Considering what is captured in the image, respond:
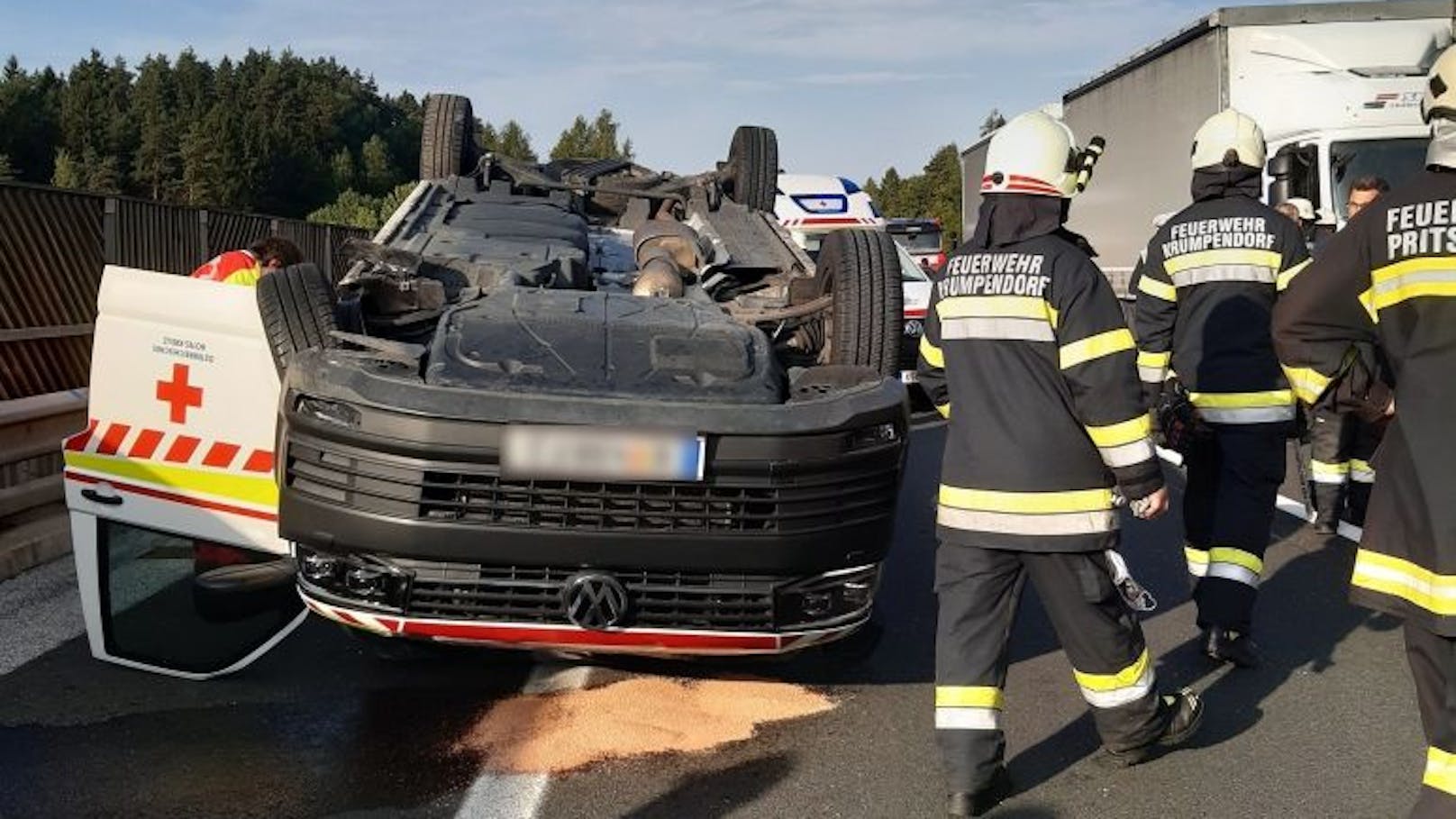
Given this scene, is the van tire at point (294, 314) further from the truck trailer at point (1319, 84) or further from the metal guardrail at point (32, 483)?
the truck trailer at point (1319, 84)

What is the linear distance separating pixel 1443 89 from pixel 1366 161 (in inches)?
346

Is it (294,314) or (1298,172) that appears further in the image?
(1298,172)

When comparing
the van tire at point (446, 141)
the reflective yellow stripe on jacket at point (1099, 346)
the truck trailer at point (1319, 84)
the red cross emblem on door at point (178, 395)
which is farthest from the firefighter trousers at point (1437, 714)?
the truck trailer at point (1319, 84)

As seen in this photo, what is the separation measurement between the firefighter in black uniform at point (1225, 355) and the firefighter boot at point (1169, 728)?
0.92 meters

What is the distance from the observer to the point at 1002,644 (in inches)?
148

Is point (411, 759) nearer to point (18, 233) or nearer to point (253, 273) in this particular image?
point (253, 273)

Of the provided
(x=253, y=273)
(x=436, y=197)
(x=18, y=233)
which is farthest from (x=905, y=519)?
(x=18, y=233)

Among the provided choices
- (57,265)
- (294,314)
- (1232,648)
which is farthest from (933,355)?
(57,265)

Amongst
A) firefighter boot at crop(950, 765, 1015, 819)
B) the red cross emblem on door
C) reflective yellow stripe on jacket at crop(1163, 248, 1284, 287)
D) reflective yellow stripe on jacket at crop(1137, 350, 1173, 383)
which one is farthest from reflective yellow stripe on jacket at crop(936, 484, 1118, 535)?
the red cross emblem on door

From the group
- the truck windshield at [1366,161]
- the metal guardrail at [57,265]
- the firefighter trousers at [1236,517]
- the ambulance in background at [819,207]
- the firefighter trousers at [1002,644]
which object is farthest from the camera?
the ambulance in background at [819,207]

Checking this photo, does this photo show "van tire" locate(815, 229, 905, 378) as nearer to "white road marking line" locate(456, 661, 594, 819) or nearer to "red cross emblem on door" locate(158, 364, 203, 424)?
"white road marking line" locate(456, 661, 594, 819)

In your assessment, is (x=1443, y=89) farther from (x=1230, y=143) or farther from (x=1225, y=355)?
(x=1230, y=143)

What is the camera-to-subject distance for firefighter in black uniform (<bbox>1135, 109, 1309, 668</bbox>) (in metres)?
4.97

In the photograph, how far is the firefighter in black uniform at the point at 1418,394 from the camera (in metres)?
2.74
